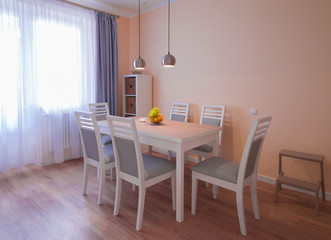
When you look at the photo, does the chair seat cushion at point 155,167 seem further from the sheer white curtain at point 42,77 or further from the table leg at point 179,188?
the sheer white curtain at point 42,77

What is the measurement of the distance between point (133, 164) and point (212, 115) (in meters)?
1.90

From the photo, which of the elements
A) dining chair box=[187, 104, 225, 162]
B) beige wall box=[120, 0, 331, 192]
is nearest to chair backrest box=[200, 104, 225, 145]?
dining chair box=[187, 104, 225, 162]

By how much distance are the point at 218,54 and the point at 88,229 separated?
292cm

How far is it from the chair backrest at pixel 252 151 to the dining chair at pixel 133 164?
712 millimetres

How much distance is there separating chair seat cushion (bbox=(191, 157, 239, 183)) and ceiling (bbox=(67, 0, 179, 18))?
311cm

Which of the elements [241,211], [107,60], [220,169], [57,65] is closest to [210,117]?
[220,169]

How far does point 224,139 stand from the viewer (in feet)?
11.6

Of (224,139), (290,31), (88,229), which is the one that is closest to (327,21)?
(290,31)

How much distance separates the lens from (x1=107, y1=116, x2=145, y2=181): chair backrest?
2.02 m

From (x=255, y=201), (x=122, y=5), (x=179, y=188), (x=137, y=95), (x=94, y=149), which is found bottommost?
(x=255, y=201)

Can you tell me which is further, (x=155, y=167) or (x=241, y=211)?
(x=155, y=167)

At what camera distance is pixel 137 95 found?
14.1 ft

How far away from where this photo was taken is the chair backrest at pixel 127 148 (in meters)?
2.02

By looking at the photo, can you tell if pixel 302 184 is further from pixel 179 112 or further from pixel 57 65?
pixel 57 65
